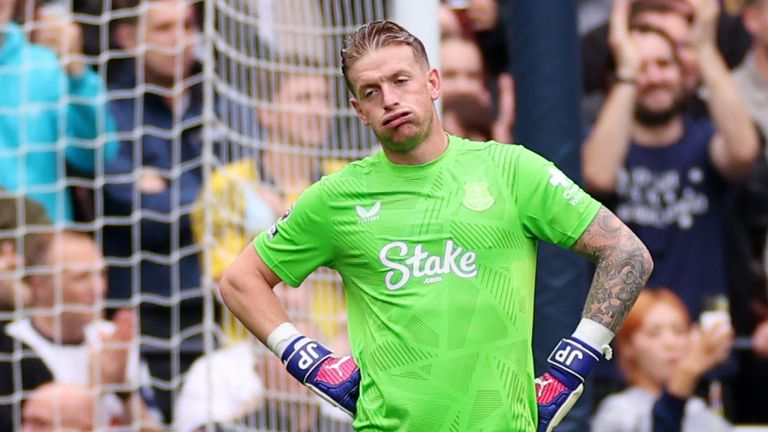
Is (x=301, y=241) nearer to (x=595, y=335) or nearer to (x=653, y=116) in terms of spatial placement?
(x=595, y=335)

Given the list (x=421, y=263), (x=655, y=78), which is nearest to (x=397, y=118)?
(x=421, y=263)

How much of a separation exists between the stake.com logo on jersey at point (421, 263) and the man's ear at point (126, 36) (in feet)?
11.2

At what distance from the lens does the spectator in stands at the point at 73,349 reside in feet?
20.1

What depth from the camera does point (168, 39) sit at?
21.8 feet

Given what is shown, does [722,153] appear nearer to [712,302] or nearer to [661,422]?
[712,302]

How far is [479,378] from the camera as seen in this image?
3447 mm

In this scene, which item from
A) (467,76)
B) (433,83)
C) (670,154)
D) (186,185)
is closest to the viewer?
(433,83)

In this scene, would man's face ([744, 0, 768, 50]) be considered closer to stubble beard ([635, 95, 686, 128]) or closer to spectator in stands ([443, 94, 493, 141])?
stubble beard ([635, 95, 686, 128])

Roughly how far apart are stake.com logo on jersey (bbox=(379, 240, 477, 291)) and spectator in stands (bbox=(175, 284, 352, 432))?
235 centimetres

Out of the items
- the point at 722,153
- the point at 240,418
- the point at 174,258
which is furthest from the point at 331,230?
the point at 722,153

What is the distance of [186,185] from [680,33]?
2641 mm

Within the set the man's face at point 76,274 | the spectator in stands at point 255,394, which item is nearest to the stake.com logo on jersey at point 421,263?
the spectator in stands at point 255,394

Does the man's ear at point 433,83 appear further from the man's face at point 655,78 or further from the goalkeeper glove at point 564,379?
the man's face at point 655,78

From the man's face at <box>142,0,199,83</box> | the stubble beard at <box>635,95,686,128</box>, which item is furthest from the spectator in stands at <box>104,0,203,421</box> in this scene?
the stubble beard at <box>635,95,686,128</box>
